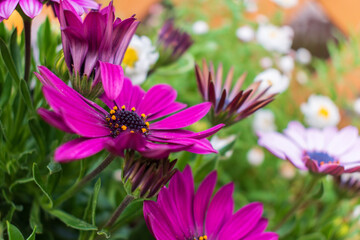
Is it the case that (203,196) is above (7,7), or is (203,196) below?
below

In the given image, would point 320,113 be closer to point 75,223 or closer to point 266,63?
point 266,63

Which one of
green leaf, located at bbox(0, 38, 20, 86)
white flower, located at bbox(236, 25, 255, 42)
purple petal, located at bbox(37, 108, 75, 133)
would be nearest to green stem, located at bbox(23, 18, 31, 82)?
green leaf, located at bbox(0, 38, 20, 86)

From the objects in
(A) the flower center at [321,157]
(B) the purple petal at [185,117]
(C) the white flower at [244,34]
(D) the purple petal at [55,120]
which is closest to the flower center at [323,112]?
(C) the white flower at [244,34]

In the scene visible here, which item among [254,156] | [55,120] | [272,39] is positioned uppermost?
[272,39]

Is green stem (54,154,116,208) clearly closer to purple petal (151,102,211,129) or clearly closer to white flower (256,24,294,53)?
purple petal (151,102,211,129)

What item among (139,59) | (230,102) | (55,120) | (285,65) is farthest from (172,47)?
(285,65)

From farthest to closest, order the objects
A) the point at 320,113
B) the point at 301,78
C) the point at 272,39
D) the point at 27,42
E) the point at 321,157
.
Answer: the point at 301,78 < the point at 272,39 < the point at 320,113 < the point at 321,157 < the point at 27,42
